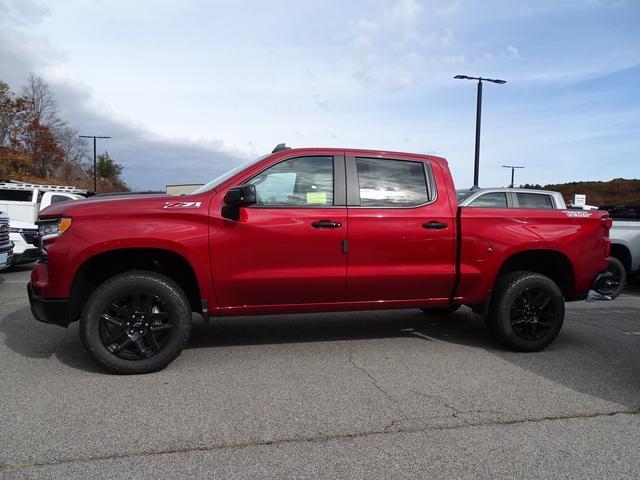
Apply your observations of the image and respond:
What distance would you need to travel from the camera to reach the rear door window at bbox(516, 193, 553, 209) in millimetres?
10398

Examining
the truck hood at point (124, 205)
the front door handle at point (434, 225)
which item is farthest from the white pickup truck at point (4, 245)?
the front door handle at point (434, 225)

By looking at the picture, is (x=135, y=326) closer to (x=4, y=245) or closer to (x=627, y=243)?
(x=4, y=245)

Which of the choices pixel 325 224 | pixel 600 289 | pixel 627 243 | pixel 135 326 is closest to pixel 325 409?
pixel 325 224

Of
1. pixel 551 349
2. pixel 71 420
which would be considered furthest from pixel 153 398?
pixel 551 349

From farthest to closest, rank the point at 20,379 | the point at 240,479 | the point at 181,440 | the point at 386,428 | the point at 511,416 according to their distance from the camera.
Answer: the point at 20,379
the point at 511,416
the point at 386,428
the point at 181,440
the point at 240,479

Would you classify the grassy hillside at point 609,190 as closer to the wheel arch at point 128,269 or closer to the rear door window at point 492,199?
the rear door window at point 492,199

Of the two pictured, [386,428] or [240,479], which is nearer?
[240,479]

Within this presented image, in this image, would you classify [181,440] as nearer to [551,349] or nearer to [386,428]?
[386,428]

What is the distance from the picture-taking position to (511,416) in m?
3.49

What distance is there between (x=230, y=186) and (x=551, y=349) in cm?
354

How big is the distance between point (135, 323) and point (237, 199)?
4.29 ft

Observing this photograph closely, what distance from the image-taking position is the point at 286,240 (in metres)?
4.38

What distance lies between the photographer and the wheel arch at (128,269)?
4223mm

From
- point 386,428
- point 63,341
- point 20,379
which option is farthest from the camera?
point 63,341
